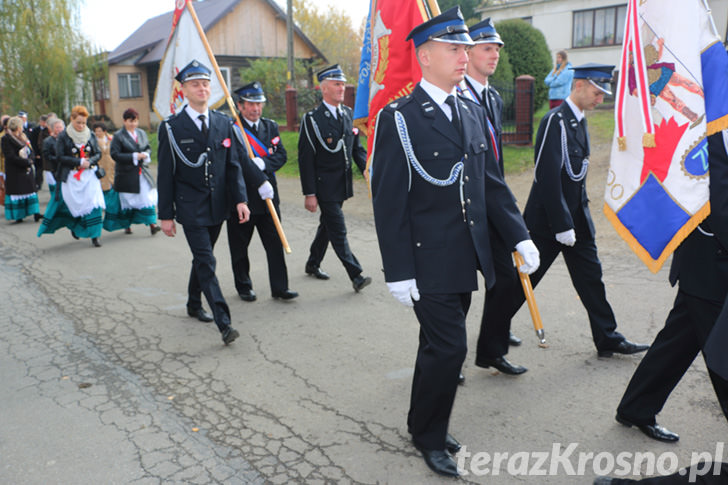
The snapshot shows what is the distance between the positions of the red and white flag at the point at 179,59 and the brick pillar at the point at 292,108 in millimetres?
14199

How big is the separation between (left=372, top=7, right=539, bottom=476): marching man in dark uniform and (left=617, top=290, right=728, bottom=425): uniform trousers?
0.97 m

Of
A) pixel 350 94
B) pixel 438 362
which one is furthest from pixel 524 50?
pixel 438 362

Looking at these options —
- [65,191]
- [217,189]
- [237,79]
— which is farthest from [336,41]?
[217,189]

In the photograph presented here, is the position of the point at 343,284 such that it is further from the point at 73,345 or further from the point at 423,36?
the point at 423,36

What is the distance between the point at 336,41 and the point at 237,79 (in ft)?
54.2

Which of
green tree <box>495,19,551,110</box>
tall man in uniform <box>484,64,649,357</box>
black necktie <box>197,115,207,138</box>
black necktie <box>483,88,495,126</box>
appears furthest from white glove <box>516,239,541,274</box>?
green tree <box>495,19,551,110</box>

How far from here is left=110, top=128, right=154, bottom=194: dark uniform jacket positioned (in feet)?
30.0

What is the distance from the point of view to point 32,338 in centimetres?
529

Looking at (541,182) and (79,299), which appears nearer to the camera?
(541,182)

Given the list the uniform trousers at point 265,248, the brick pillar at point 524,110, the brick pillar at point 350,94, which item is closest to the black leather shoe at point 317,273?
the uniform trousers at point 265,248

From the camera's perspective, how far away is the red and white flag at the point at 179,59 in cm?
593

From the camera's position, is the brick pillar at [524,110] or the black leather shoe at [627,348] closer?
the black leather shoe at [627,348]

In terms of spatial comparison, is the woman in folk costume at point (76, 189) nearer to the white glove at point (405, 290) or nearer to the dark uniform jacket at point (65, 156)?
the dark uniform jacket at point (65, 156)

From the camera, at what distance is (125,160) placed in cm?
916
